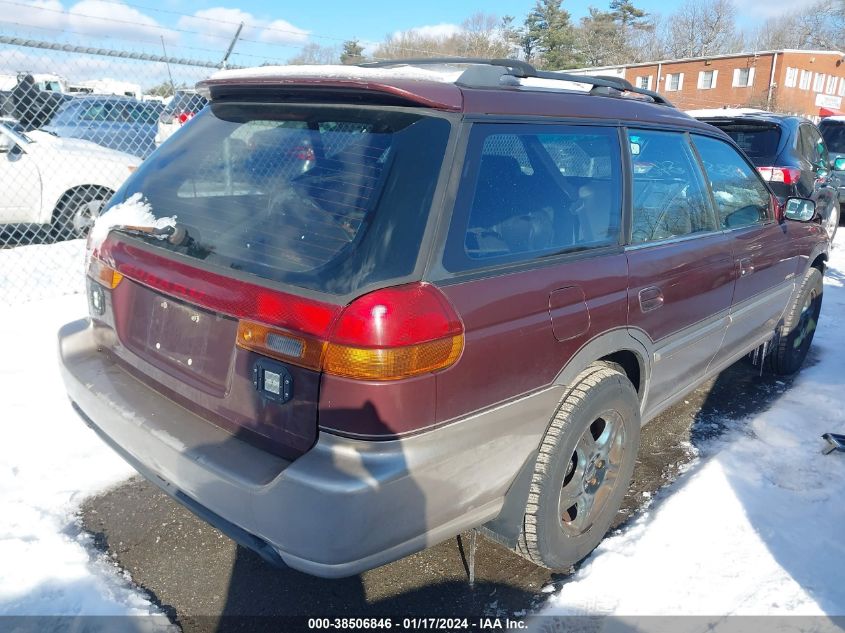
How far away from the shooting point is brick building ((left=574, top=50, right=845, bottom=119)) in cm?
4044

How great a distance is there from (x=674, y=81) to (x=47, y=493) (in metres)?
49.2

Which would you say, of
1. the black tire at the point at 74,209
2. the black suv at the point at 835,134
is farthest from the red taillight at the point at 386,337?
the black suv at the point at 835,134

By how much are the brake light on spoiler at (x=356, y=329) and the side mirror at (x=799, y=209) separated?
10.5 feet

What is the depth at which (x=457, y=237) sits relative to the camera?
2.01 m

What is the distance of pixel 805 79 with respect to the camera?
141 feet

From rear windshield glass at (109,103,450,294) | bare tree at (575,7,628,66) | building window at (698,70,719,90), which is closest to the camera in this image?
rear windshield glass at (109,103,450,294)

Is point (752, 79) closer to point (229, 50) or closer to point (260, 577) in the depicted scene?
point (229, 50)

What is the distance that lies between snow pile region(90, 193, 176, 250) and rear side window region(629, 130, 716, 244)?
6.31 feet

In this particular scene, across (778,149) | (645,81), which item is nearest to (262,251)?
(778,149)

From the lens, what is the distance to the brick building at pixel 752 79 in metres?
40.4

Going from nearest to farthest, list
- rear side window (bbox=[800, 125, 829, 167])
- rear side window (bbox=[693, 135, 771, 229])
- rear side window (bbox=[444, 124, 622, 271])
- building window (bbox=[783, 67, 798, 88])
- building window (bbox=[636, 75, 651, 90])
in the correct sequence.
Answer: rear side window (bbox=[444, 124, 622, 271]) → rear side window (bbox=[693, 135, 771, 229]) → rear side window (bbox=[800, 125, 829, 167]) → building window (bbox=[783, 67, 798, 88]) → building window (bbox=[636, 75, 651, 90])

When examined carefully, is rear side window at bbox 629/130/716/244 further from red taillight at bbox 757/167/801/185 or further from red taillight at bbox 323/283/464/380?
red taillight at bbox 757/167/801/185

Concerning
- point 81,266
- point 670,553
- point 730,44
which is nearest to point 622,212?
point 670,553

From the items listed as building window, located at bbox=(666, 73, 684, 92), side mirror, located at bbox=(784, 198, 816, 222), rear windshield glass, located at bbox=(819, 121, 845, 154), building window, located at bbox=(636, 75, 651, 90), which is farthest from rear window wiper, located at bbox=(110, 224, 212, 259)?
building window, located at bbox=(636, 75, 651, 90)
